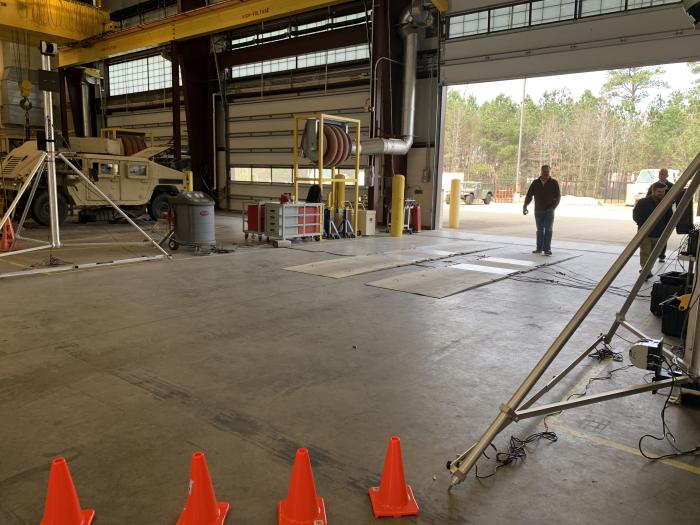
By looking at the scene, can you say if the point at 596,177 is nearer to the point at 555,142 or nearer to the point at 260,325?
the point at 555,142

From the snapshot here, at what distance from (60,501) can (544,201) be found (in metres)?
10.1

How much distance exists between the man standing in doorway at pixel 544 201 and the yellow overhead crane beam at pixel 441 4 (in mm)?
6863

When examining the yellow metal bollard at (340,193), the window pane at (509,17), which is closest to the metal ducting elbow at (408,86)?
the yellow metal bollard at (340,193)

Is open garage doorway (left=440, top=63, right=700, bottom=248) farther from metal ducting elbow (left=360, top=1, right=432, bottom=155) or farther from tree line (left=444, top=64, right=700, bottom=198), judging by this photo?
metal ducting elbow (left=360, top=1, right=432, bottom=155)

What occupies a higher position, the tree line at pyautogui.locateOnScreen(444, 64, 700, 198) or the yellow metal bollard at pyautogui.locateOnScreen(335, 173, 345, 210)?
the tree line at pyautogui.locateOnScreen(444, 64, 700, 198)

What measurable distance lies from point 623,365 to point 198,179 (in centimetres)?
1935

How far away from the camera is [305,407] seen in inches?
136

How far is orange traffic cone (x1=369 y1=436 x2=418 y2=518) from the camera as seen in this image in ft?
7.72

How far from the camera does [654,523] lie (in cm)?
230

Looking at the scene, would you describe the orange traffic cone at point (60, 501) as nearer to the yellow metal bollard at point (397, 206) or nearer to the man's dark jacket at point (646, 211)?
the man's dark jacket at point (646, 211)

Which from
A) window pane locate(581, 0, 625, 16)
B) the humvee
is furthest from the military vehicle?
the humvee

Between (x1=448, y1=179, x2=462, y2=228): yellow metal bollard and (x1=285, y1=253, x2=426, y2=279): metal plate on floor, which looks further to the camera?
(x1=448, y1=179, x2=462, y2=228): yellow metal bollard

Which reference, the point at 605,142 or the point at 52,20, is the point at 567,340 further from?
the point at 605,142

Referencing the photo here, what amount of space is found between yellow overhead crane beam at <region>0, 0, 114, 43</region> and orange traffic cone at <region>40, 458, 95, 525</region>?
47.6 feet
